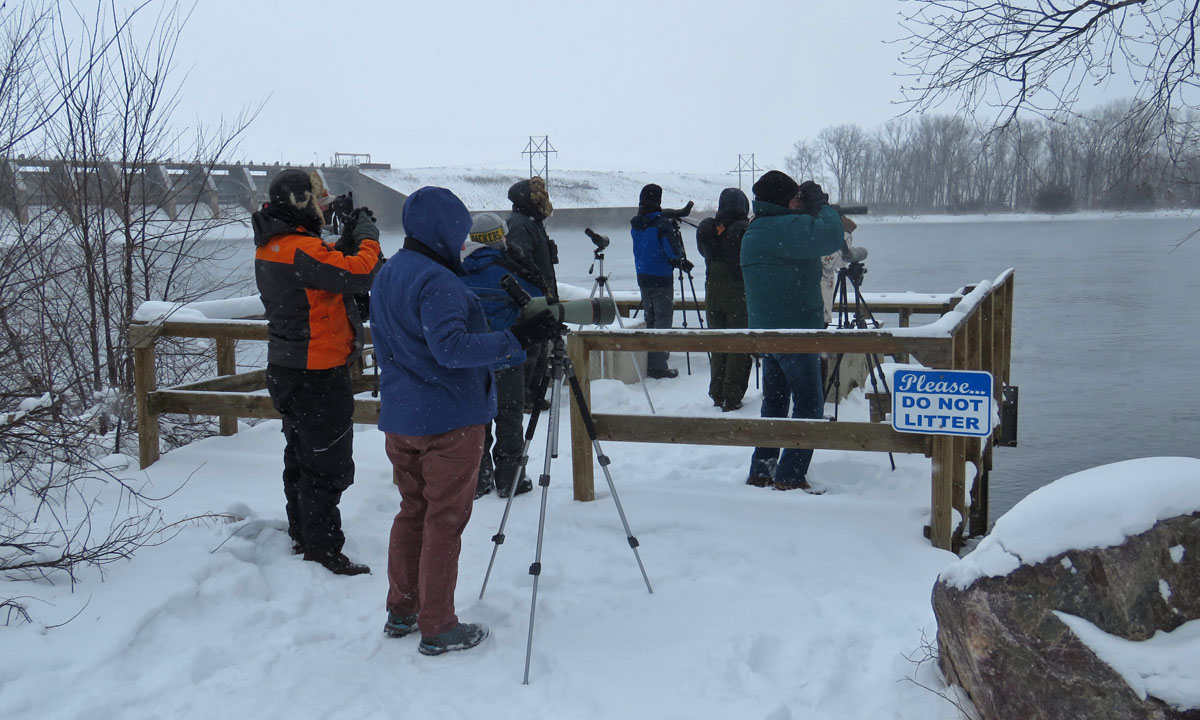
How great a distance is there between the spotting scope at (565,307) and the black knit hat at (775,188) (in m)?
1.77

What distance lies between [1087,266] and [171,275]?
28.1 m

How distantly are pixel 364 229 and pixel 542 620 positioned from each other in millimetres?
1797

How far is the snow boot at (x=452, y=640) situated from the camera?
11.3 ft

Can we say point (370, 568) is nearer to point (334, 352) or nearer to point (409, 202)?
point (334, 352)

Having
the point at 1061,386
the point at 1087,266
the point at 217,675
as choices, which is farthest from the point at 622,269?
the point at 217,675

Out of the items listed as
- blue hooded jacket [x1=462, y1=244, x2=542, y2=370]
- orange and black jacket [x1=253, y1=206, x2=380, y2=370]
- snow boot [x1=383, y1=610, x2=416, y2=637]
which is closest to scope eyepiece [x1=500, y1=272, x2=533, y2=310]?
orange and black jacket [x1=253, y1=206, x2=380, y2=370]

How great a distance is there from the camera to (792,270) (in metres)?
5.09

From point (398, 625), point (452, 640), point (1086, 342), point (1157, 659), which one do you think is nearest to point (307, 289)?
point (398, 625)

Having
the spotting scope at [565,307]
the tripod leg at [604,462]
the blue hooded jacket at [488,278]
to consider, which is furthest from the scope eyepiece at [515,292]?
the blue hooded jacket at [488,278]

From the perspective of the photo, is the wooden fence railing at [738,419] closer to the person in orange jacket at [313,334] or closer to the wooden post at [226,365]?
the wooden post at [226,365]

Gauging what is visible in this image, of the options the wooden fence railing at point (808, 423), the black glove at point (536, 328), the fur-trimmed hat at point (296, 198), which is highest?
the fur-trimmed hat at point (296, 198)

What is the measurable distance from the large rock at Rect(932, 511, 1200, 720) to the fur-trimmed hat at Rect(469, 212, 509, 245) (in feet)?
10.1

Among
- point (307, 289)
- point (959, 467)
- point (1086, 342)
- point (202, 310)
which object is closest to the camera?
point (307, 289)

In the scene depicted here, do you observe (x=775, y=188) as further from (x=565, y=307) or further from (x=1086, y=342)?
(x=1086, y=342)
